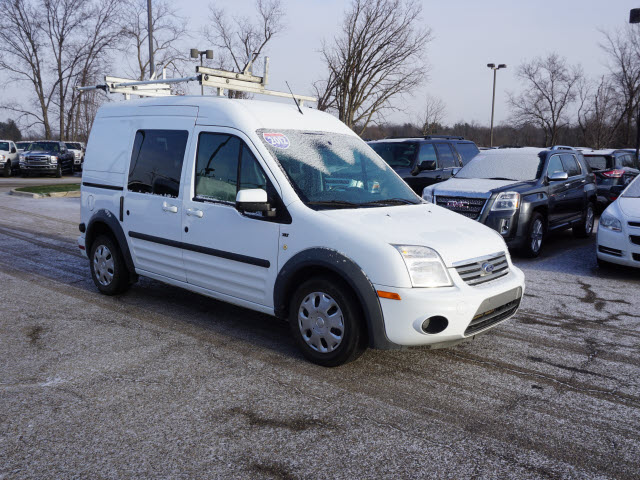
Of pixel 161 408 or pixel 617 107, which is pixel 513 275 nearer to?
pixel 161 408

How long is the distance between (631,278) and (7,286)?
8051 millimetres

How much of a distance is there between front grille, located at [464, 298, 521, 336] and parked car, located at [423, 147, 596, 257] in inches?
A: 164

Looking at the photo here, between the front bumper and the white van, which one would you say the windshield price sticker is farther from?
the front bumper

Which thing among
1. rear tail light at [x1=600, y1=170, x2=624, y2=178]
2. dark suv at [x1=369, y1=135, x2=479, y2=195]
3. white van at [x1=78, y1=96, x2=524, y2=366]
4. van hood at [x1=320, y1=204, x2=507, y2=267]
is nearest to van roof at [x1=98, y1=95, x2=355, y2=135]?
white van at [x1=78, y1=96, x2=524, y2=366]

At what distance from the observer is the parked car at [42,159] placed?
29.2 metres

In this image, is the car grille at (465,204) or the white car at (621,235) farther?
the car grille at (465,204)

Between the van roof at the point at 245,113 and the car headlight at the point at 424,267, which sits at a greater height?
the van roof at the point at 245,113

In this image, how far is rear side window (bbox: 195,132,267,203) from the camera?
478cm

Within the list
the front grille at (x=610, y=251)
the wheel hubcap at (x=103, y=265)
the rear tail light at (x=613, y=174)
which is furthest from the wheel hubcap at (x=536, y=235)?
the wheel hubcap at (x=103, y=265)

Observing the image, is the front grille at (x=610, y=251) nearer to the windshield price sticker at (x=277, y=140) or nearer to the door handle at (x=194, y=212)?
the windshield price sticker at (x=277, y=140)

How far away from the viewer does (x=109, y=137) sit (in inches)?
250

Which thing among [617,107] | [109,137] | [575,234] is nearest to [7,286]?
[109,137]

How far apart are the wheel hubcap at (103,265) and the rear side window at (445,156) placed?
7772mm

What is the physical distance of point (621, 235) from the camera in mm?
7812
